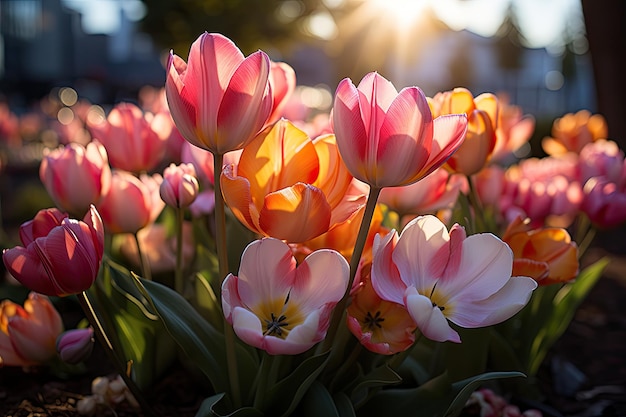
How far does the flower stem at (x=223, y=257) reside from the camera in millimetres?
1097

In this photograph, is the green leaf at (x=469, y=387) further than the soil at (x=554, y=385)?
No

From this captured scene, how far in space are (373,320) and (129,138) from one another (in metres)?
0.86

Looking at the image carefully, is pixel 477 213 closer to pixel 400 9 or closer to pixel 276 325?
pixel 276 325

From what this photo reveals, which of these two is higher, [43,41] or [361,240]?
[361,240]

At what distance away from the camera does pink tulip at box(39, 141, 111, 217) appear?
4.72ft

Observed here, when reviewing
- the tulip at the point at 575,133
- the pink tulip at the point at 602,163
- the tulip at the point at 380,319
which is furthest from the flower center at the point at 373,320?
the tulip at the point at 575,133

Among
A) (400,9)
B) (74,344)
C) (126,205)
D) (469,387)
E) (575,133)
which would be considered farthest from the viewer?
(400,9)

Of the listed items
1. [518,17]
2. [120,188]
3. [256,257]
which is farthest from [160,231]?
[518,17]

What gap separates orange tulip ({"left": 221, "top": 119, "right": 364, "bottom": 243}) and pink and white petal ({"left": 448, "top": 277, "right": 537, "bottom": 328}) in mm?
226

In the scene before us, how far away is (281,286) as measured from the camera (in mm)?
1061

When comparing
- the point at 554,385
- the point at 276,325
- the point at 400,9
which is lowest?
the point at 400,9

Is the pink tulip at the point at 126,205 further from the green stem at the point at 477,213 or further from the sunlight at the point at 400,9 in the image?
the sunlight at the point at 400,9

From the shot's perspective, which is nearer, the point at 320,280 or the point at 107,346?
the point at 320,280

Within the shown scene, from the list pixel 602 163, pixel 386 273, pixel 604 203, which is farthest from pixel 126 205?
pixel 602 163
